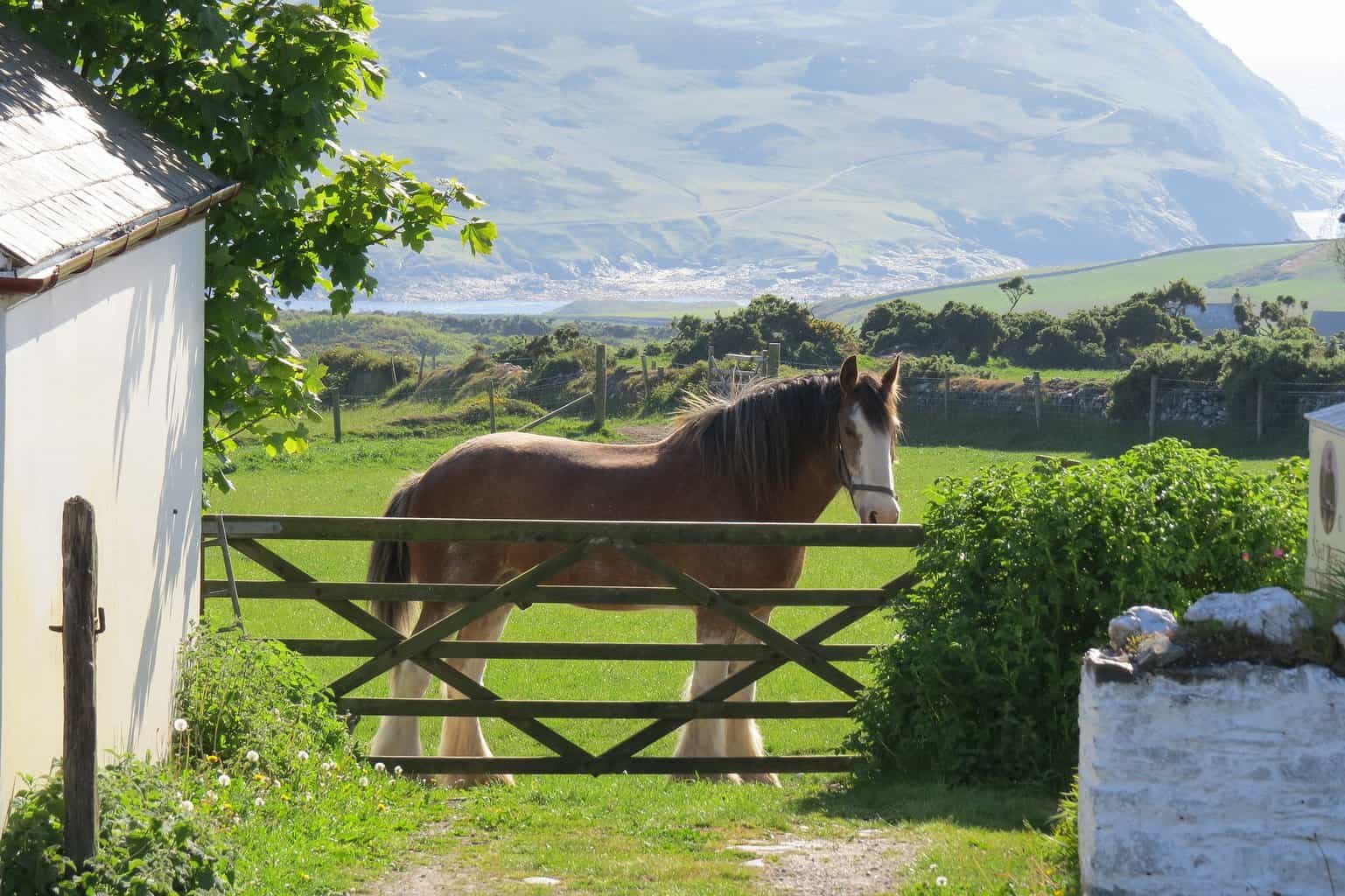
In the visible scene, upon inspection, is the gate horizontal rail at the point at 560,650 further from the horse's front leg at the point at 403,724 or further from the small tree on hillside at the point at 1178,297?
the small tree on hillside at the point at 1178,297

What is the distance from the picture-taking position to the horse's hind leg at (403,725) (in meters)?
8.47

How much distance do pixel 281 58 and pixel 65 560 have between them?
4338 mm

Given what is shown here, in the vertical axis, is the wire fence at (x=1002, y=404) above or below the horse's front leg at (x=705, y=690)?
above

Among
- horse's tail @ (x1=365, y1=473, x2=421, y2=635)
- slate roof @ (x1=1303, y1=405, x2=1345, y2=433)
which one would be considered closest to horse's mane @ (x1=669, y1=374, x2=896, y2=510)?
horse's tail @ (x1=365, y1=473, x2=421, y2=635)

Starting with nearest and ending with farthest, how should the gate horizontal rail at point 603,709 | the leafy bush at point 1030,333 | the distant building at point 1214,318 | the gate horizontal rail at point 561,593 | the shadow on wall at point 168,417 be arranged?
1. the shadow on wall at point 168,417
2. the gate horizontal rail at point 561,593
3. the gate horizontal rail at point 603,709
4. the leafy bush at point 1030,333
5. the distant building at point 1214,318

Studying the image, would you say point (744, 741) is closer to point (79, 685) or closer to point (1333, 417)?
point (1333, 417)

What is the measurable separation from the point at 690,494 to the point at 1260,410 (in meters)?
26.2

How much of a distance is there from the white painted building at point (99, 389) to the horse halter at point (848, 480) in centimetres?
362

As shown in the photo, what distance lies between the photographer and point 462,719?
8656mm

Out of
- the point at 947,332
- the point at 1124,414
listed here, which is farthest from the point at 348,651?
the point at 947,332

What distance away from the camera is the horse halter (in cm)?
851

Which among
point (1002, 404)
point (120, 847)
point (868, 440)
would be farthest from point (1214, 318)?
point (120, 847)

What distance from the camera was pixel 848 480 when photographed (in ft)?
28.8

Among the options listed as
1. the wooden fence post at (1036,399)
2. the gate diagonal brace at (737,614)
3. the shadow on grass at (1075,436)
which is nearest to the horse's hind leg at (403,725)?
the gate diagonal brace at (737,614)
